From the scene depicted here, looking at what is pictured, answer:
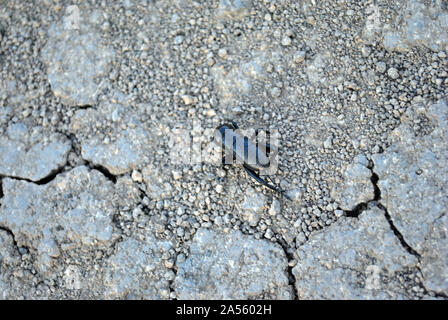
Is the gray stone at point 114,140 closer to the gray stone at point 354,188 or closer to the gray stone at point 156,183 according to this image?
the gray stone at point 156,183

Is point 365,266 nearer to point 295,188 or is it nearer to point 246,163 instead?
point 295,188

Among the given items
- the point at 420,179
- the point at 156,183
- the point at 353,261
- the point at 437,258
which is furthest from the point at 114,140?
the point at 437,258

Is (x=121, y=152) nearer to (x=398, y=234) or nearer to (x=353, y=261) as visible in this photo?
(x=353, y=261)

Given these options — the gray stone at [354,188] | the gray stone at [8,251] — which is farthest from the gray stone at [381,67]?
the gray stone at [8,251]

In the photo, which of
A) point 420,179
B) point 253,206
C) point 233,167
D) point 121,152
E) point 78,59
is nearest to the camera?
point 420,179

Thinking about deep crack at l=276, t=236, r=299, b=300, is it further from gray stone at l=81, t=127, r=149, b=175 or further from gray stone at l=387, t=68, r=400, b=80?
gray stone at l=387, t=68, r=400, b=80
